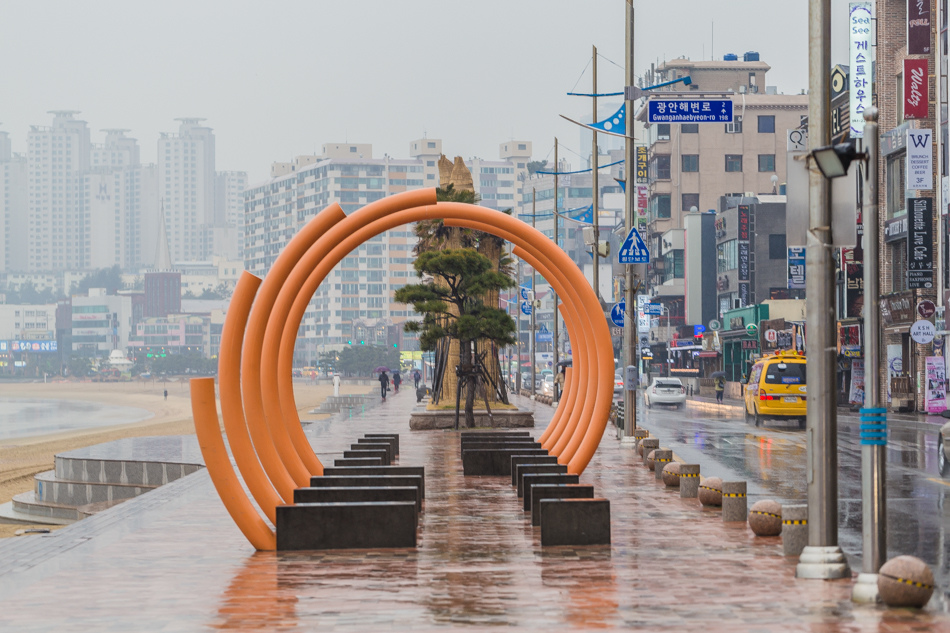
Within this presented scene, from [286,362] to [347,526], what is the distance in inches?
212

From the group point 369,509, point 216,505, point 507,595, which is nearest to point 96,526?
point 216,505

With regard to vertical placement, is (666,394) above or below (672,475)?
below

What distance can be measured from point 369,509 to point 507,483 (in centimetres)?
683

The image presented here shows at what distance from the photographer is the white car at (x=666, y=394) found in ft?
177

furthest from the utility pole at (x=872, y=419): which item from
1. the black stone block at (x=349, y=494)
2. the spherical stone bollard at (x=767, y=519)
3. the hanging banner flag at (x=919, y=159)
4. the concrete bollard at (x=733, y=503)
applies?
the hanging banner flag at (x=919, y=159)

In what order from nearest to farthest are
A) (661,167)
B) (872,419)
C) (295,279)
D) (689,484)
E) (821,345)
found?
(872,419), (821,345), (295,279), (689,484), (661,167)

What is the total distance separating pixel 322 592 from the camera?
9805mm

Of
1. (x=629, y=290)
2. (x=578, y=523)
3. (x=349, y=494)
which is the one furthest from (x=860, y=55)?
(x=578, y=523)

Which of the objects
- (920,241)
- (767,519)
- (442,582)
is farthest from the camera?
(920,241)

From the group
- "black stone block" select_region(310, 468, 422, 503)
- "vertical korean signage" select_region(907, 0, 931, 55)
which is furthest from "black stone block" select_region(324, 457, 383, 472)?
"vertical korean signage" select_region(907, 0, 931, 55)

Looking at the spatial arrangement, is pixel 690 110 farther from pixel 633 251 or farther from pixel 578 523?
pixel 578 523

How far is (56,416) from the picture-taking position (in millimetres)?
90062

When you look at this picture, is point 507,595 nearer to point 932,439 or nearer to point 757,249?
point 932,439

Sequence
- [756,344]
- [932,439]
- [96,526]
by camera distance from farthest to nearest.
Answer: [756,344]
[932,439]
[96,526]
